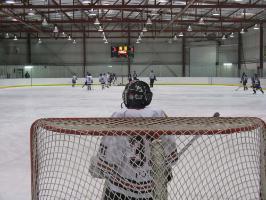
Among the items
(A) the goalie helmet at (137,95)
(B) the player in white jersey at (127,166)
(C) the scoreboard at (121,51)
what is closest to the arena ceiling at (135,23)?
(C) the scoreboard at (121,51)

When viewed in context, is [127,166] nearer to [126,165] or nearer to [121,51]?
[126,165]

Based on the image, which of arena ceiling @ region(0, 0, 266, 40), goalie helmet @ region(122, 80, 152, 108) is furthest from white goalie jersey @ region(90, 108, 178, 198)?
arena ceiling @ region(0, 0, 266, 40)

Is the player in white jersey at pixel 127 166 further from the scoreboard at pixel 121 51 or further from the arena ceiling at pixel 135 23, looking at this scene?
the scoreboard at pixel 121 51

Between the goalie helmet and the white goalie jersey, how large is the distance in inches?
10.6

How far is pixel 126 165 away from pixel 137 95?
39 centimetres

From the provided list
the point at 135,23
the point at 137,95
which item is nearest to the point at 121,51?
the point at 135,23

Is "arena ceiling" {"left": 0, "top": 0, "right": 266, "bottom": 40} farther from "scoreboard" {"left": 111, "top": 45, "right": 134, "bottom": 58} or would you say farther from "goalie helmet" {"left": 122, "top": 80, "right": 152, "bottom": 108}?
"goalie helmet" {"left": 122, "top": 80, "right": 152, "bottom": 108}

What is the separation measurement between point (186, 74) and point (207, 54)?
2.81m

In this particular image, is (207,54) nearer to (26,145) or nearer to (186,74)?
(186,74)

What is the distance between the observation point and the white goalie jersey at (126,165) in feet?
6.04

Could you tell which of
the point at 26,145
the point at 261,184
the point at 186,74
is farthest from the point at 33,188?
the point at 186,74

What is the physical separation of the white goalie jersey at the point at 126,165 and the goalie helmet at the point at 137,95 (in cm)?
27

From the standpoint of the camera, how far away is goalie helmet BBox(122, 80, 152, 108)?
204 cm

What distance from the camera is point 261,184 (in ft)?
6.15
